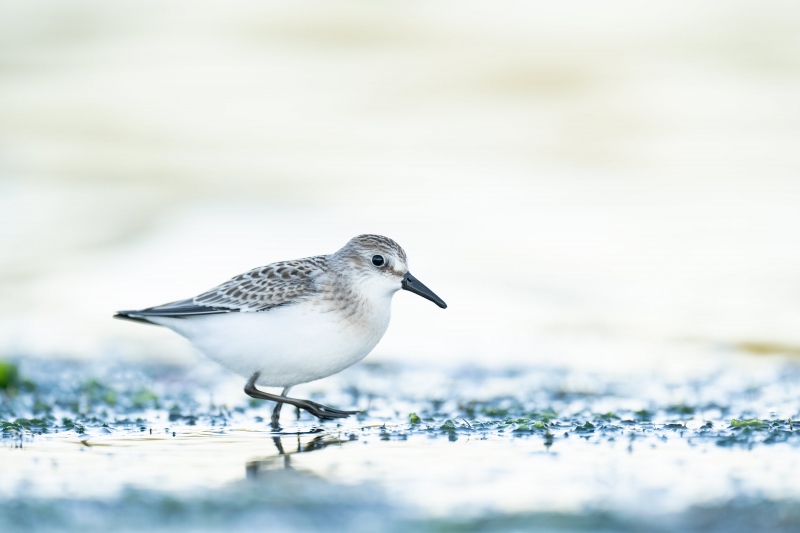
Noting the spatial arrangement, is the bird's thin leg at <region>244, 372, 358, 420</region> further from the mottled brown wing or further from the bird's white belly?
the mottled brown wing

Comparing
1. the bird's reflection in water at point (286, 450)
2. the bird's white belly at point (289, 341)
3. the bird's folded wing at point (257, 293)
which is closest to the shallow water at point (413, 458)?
the bird's reflection in water at point (286, 450)

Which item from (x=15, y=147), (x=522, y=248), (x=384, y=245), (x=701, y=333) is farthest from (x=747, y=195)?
(x=15, y=147)

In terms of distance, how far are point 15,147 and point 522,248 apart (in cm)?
824

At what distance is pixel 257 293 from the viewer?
7.32m

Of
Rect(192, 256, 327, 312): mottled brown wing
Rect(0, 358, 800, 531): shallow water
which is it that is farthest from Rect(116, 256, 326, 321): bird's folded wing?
Rect(0, 358, 800, 531): shallow water

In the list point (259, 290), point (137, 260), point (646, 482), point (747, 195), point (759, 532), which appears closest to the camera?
point (759, 532)

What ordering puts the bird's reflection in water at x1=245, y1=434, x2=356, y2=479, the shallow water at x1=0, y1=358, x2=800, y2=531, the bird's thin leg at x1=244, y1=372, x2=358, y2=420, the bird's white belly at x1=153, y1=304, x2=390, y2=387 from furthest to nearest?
the bird's thin leg at x1=244, y1=372, x2=358, y2=420 < the bird's white belly at x1=153, y1=304, x2=390, y2=387 < the bird's reflection in water at x1=245, y1=434, x2=356, y2=479 < the shallow water at x1=0, y1=358, x2=800, y2=531

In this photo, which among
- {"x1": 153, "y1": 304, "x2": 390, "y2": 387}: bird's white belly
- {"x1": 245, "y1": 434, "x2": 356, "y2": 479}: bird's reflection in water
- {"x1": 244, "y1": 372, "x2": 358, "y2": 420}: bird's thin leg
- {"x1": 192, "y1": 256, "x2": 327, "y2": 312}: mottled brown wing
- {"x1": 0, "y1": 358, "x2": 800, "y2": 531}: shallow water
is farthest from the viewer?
{"x1": 192, "y1": 256, "x2": 327, "y2": 312}: mottled brown wing

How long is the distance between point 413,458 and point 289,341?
64.2 inches

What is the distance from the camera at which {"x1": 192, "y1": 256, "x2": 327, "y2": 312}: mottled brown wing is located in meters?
7.16

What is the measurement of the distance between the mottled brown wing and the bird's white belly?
0.26 ft

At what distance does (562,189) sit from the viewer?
15.8 m

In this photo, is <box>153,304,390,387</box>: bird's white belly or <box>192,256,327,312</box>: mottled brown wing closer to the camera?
<box>153,304,390,387</box>: bird's white belly

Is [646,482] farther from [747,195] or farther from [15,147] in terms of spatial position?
[15,147]
